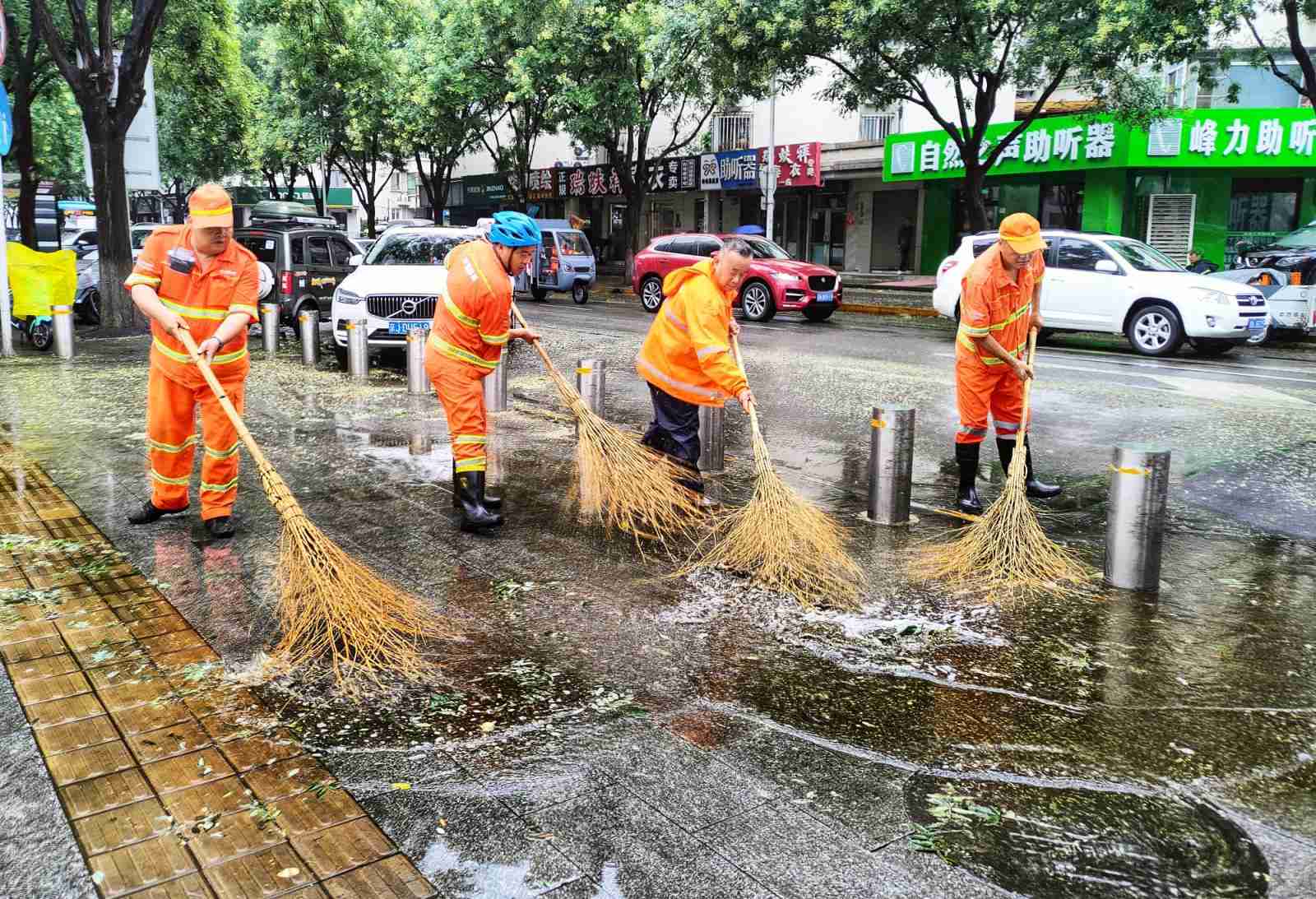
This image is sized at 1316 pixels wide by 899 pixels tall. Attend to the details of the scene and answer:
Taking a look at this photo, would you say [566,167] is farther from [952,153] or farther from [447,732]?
[447,732]

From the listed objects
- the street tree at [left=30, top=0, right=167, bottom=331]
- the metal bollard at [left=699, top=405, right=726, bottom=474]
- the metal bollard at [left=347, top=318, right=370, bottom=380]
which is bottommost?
the metal bollard at [left=699, top=405, right=726, bottom=474]

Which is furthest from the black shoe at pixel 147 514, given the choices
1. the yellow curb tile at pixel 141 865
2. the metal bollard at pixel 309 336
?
the metal bollard at pixel 309 336

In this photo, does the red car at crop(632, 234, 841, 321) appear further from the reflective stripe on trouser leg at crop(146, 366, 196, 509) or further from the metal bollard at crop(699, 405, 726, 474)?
the reflective stripe on trouser leg at crop(146, 366, 196, 509)

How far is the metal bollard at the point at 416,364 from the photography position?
10.5 m

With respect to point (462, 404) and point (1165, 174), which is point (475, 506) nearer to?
point (462, 404)

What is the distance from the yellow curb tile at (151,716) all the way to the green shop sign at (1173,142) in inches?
825

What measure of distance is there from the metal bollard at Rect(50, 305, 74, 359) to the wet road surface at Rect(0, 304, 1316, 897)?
6.18 metres

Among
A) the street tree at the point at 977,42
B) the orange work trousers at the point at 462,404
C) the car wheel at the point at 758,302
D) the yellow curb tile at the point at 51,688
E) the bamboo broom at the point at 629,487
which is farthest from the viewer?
the car wheel at the point at 758,302

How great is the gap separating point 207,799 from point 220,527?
285 centimetres

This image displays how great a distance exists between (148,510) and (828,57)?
17.4 meters

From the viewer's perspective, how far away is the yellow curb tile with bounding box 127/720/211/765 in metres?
3.29

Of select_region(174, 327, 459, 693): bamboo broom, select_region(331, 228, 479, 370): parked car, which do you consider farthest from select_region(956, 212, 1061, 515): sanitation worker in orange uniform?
select_region(331, 228, 479, 370): parked car

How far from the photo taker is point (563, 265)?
2498 cm

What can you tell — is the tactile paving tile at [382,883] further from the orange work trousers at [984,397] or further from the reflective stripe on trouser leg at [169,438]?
the orange work trousers at [984,397]
